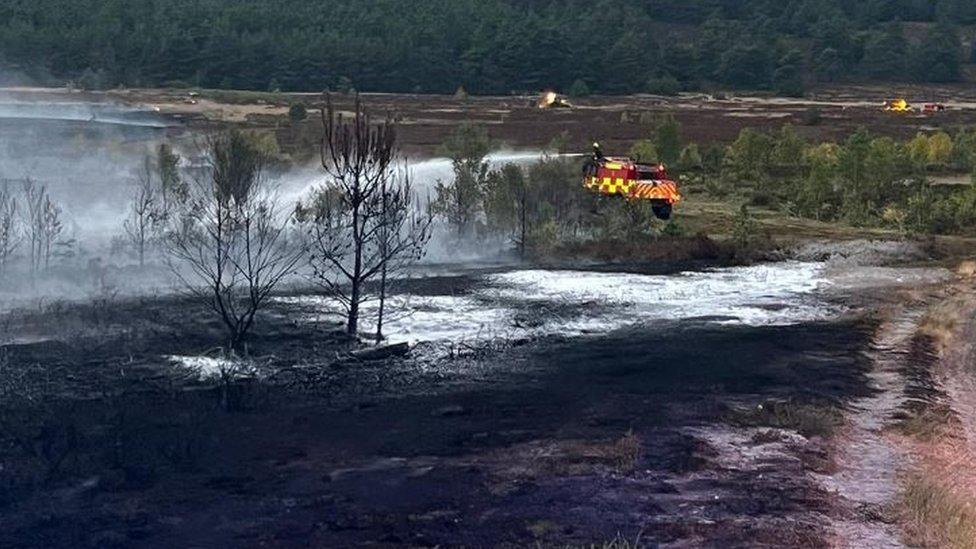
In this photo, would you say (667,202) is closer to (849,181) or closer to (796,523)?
(849,181)

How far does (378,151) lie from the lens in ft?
97.3

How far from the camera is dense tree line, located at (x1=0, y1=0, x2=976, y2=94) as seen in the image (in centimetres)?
9675

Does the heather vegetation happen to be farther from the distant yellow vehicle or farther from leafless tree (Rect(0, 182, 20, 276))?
the distant yellow vehicle

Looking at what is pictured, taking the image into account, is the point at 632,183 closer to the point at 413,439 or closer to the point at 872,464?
the point at 872,464

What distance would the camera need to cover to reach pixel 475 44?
11300 centimetres

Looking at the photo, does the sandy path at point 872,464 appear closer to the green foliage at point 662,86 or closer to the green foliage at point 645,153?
the green foliage at point 645,153

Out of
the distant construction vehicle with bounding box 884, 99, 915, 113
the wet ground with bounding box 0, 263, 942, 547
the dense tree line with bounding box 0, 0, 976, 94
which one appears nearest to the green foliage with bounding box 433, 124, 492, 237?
the wet ground with bounding box 0, 263, 942, 547

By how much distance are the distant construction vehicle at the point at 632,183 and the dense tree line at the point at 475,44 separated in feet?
163

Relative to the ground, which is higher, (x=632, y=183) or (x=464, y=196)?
(x=632, y=183)

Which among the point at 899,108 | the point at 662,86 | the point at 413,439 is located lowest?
the point at 413,439

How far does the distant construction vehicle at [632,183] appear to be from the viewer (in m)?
47.7

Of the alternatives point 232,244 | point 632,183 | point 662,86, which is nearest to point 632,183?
point 632,183

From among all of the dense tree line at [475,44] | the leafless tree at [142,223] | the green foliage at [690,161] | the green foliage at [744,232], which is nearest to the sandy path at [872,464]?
the green foliage at [744,232]

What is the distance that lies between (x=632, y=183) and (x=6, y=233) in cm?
2243
